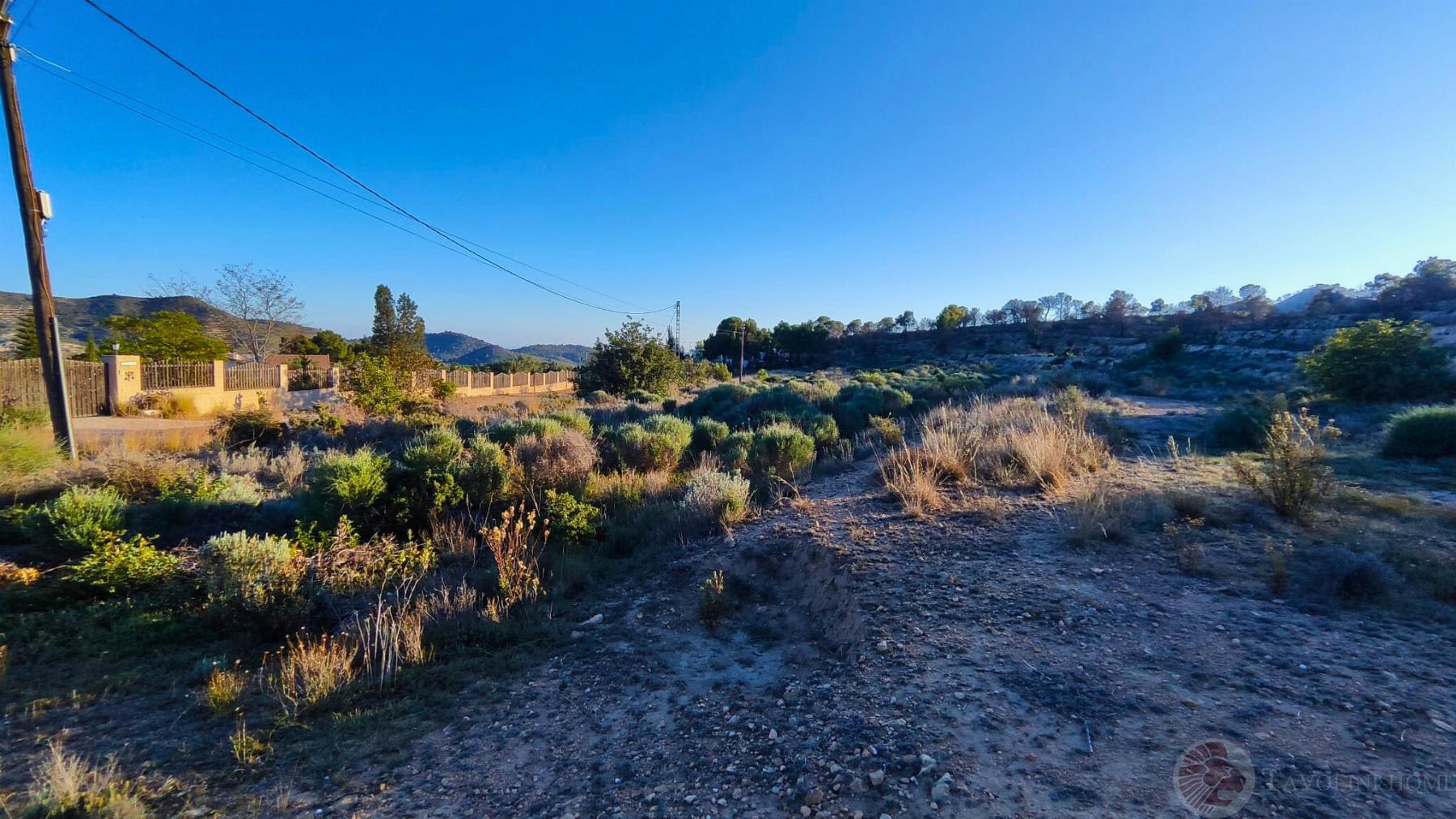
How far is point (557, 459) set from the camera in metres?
8.35

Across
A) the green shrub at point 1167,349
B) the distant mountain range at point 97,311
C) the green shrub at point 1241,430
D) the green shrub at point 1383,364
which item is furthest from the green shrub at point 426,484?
the distant mountain range at point 97,311

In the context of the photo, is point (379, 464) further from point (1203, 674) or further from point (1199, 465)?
point (1199, 465)

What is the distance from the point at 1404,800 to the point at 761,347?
221 feet

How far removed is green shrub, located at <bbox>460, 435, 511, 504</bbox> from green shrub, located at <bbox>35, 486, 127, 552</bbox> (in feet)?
10.3

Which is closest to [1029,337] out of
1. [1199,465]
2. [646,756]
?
[1199,465]

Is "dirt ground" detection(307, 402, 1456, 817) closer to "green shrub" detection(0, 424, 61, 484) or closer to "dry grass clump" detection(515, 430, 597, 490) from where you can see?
"dry grass clump" detection(515, 430, 597, 490)

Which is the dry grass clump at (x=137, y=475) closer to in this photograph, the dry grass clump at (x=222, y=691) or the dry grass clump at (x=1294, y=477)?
the dry grass clump at (x=222, y=691)

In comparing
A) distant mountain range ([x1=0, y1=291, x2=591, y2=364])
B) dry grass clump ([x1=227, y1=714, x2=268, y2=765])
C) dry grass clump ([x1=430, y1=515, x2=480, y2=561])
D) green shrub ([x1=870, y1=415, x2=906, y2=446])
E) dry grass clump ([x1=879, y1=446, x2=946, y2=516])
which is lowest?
dry grass clump ([x1=227, y1=714, x2=268, y2=765])

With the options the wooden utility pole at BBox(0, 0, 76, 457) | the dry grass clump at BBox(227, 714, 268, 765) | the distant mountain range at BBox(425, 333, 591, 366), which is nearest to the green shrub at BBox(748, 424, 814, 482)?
the dry grass clump at BBox(227, 714, 268, 765)

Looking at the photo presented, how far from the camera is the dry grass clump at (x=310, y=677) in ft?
10.7

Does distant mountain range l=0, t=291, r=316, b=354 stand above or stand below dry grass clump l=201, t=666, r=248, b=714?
above

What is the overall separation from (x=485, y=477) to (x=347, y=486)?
163cm

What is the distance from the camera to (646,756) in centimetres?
285

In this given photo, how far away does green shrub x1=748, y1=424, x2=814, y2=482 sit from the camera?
872 centimetres
